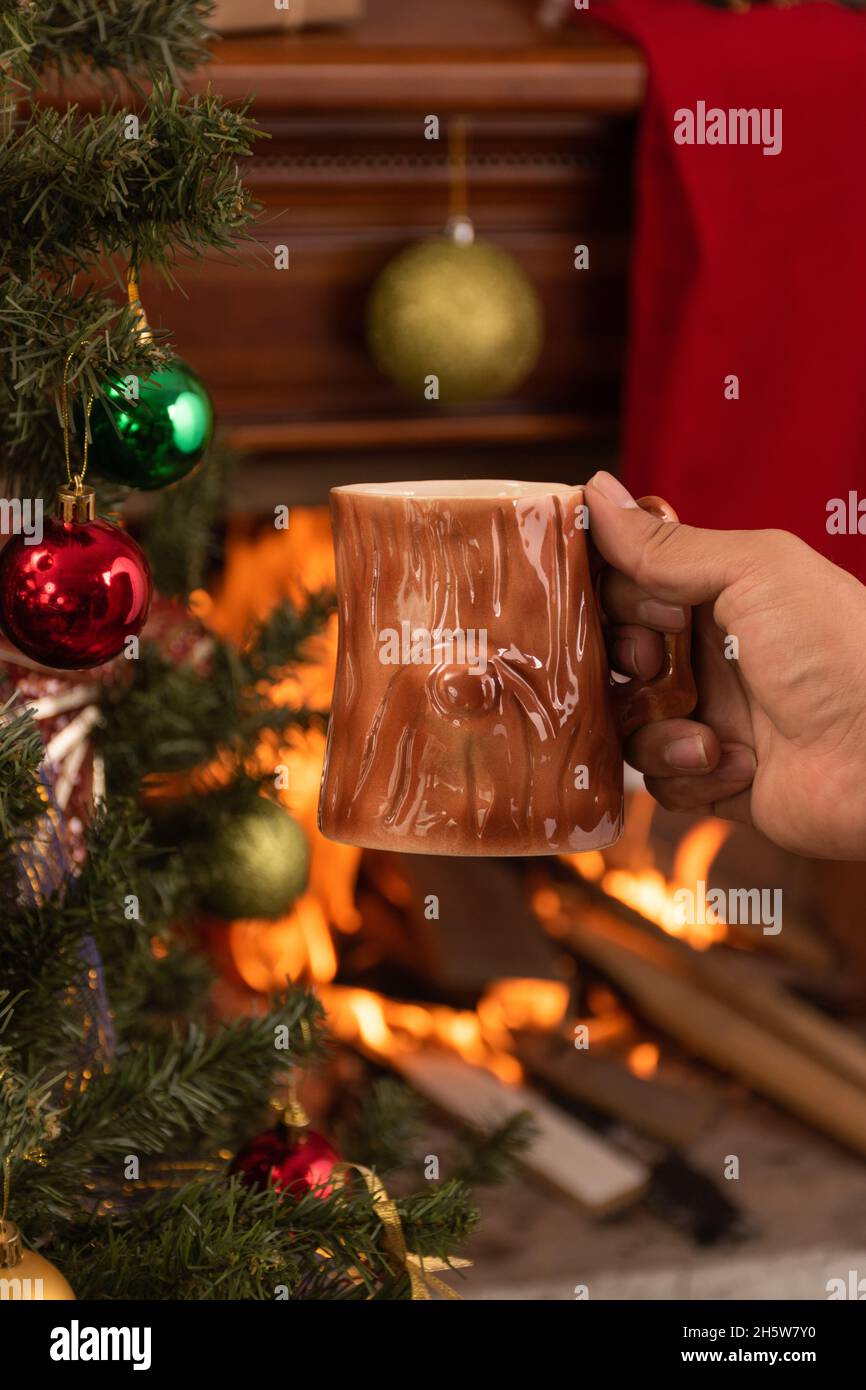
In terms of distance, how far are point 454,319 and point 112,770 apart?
17.5 inches

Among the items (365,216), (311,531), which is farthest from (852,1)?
(311,531)

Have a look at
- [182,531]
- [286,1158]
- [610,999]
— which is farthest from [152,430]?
[610,999]

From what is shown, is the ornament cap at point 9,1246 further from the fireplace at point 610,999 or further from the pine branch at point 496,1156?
the fireplace at point 610,999

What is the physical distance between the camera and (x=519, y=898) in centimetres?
150

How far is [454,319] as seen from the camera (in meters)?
1.04

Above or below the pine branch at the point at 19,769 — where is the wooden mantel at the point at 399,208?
above

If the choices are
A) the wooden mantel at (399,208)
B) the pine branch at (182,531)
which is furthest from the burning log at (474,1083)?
the wooden mantel at (399,208)

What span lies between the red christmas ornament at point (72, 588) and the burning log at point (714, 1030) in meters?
0.93

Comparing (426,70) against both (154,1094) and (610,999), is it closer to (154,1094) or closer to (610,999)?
(154,1094)

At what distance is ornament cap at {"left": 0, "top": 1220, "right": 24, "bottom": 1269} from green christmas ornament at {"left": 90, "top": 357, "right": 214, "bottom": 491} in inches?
14.8

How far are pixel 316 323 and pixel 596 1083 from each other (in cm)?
81

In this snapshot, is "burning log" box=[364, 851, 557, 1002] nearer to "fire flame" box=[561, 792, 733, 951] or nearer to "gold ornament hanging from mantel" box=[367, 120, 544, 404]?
"fire flame" box=[561, 792, 733, 951]

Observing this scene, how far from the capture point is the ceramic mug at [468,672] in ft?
2.01
